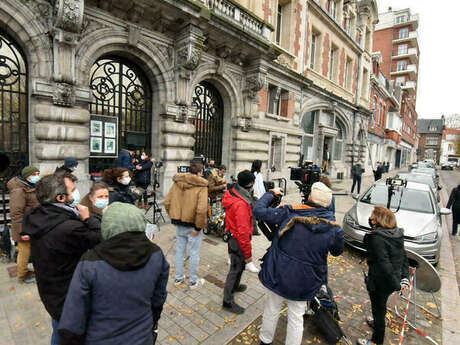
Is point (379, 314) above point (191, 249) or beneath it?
beneath

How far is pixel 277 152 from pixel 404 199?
7.42 meters

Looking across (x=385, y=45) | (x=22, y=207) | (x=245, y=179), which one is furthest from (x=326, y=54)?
(x=385, y=45)

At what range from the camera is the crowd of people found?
4.89 ft

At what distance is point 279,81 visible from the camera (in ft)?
40.5

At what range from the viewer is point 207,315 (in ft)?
10.8

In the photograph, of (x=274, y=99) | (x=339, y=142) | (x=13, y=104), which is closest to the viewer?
(x=13, y=104)

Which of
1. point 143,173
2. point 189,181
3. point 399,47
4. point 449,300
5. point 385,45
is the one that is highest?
point 385,45

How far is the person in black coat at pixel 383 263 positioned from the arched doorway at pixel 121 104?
7.28 m

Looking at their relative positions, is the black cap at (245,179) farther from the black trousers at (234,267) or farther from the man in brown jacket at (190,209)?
the black trousers at (234,267)

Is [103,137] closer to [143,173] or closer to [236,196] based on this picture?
[143,173]

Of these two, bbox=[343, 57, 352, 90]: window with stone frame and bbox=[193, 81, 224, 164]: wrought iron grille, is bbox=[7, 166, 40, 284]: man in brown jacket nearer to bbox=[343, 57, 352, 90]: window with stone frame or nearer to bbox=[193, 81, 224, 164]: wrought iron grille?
bbox=[193, 81, 224, 164]: wrought iron grille

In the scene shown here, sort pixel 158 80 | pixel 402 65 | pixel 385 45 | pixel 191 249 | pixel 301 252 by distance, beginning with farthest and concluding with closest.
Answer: pixel 385 45, pixel 402 65, pixel 158 80, pixel 191 249, pixel 301 252

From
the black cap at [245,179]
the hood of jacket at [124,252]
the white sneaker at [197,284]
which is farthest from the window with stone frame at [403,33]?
the hood of jacket at [124,252]

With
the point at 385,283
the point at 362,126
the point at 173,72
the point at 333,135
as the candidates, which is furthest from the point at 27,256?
the point at 362,126
